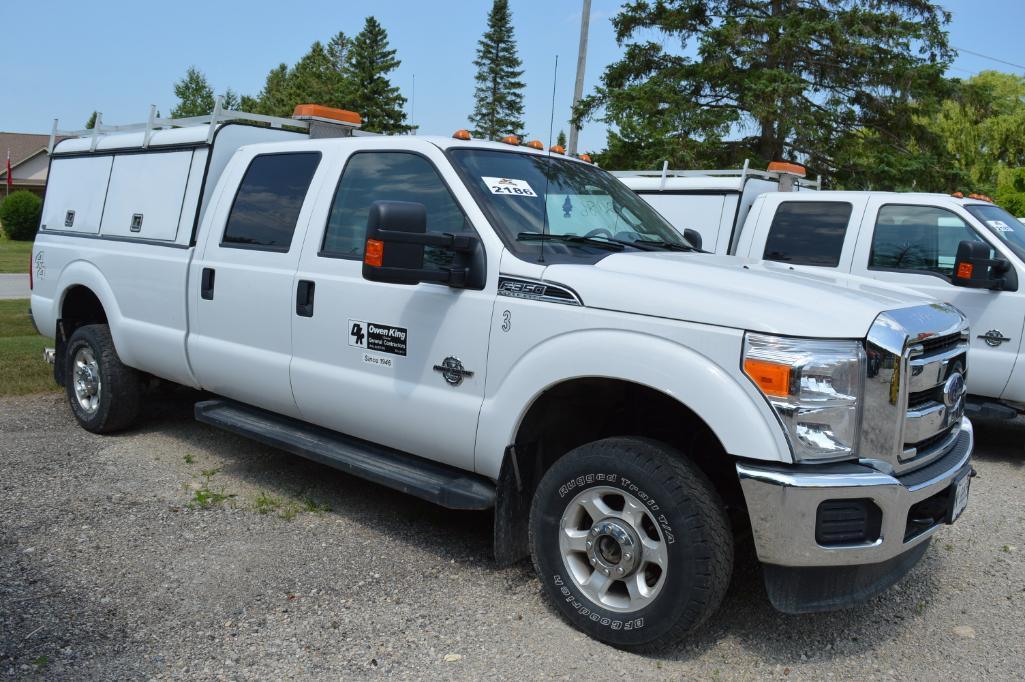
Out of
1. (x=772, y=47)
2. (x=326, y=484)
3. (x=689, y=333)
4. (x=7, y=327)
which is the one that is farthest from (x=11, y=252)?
(x=689, y=333)

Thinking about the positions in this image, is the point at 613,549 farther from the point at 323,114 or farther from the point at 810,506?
the point at 323,114

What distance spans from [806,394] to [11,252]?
109 ft

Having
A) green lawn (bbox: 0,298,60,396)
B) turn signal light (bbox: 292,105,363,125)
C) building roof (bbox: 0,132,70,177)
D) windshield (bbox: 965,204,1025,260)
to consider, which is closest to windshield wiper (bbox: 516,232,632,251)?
turn signal light (bbox: 292,105,363,125)

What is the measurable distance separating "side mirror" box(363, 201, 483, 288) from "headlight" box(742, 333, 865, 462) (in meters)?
1.36

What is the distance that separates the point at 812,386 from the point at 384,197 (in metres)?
2.38

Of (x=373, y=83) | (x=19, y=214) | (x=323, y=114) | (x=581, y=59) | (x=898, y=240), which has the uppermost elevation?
(x=373, y=83)

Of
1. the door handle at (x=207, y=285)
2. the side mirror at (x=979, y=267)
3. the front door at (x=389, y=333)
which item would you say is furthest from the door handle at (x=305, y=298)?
the side mirror at (x=979, y=267)

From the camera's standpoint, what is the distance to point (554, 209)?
429cm

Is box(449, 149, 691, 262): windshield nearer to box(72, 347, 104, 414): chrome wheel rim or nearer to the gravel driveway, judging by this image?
the gravel driveway

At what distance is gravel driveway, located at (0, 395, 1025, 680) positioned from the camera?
3455 millimetres

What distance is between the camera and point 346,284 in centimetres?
446

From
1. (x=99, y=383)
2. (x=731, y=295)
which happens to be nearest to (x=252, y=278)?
(x=99, y=383)

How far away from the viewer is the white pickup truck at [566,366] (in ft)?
10.3

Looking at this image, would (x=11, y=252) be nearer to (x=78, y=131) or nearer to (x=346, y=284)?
(x=78, y=131)
